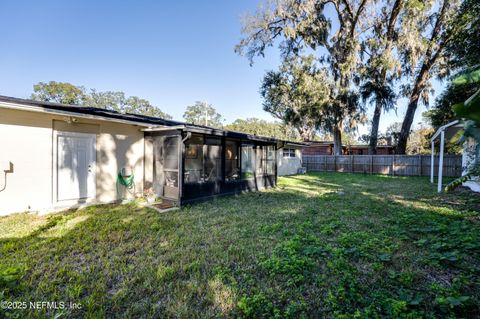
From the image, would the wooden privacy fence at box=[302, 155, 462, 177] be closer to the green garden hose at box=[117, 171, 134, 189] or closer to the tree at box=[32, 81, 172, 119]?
the green garden hose at box=[117, 171, 134, 189]

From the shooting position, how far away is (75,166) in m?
5.82

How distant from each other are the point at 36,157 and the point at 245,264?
18.7 feet

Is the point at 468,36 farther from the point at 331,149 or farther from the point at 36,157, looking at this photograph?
the point at 36,157

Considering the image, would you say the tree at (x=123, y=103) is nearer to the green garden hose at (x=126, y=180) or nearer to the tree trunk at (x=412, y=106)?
the green garden hose at (x=126, y=180)

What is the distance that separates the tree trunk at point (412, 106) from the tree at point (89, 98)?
28.9 meters

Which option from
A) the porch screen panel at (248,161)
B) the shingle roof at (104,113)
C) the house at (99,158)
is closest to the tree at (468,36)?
the shingle roof at (104,113)

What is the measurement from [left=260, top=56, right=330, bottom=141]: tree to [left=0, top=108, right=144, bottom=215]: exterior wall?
1329 cm

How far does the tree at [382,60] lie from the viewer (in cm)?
1402

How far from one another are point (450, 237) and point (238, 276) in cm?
365

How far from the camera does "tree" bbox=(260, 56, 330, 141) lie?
1549 centimetres

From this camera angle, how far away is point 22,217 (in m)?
4.70

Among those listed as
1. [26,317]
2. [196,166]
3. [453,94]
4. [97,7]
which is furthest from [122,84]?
[453,94]

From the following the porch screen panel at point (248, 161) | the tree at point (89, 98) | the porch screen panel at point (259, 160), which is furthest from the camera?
the tree at point (89, 98)

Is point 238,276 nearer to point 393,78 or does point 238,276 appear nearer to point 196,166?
point 196,166
